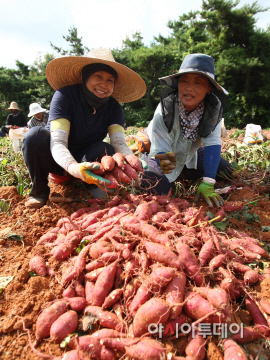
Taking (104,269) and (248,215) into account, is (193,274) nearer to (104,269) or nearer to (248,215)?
(104,269)

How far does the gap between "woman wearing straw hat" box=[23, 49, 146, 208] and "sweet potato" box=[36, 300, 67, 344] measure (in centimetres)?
118

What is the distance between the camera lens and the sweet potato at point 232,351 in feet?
3.29

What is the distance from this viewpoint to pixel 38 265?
157 cm

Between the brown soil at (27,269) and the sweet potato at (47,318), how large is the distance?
0.05 m

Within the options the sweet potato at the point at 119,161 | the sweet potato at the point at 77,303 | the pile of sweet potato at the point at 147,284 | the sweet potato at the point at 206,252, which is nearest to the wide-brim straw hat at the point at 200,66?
the sweet potato at the point at 119,161

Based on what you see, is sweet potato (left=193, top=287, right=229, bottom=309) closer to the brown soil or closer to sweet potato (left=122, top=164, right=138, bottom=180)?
the brown soil

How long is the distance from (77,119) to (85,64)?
0.62m

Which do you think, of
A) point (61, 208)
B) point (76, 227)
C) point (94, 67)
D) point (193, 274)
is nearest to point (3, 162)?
point (61, 208)

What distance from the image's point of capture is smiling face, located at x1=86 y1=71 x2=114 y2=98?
7.76ft

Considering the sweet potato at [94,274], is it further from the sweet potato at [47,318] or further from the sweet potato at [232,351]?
the sweet potato at [232,351]

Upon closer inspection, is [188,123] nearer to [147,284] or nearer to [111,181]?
[111,181]

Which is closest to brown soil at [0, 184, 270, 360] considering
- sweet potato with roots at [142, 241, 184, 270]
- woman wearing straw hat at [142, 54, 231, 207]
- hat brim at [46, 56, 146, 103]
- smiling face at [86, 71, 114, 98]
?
sweet potato with roots at [142, 241, 184, 270]

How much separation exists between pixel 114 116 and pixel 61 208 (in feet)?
4.32

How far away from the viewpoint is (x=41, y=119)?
6262 millimetres
